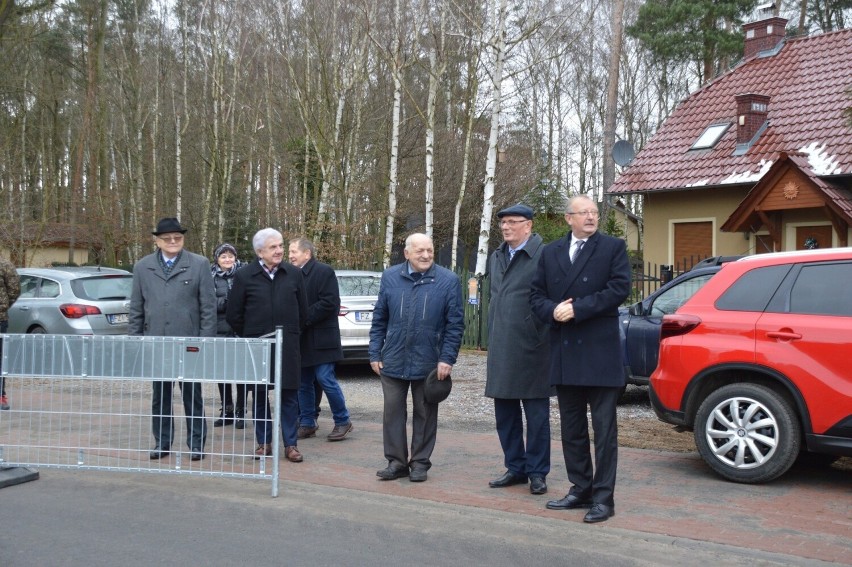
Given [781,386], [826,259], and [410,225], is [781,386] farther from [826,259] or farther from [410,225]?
[410,225]

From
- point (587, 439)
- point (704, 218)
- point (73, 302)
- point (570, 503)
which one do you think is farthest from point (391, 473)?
point (704, 218)

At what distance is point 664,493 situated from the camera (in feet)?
22.1

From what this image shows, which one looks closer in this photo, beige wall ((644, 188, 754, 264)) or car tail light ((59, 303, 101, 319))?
car tail light ((59, 303, 101, 319))

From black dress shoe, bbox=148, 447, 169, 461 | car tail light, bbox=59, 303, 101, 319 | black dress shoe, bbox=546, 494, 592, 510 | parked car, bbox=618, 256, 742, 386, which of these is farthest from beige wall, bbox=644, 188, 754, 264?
black dress shoe, bbox=148, 447, 169, 461

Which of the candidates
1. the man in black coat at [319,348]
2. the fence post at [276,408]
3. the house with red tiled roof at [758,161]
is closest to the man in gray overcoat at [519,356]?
the fence post at [276,408]

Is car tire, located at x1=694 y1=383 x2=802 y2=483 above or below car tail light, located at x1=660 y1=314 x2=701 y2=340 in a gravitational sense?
below

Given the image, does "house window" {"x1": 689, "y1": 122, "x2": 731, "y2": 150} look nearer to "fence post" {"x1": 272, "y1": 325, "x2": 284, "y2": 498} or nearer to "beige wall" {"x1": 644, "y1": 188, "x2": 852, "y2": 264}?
"beige wall" {"x1": 644, "y1": 188, "x2": 852, "y2": 264}

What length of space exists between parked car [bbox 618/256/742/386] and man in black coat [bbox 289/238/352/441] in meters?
3.26

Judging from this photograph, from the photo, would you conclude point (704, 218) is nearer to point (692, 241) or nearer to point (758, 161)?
point (692, 241)

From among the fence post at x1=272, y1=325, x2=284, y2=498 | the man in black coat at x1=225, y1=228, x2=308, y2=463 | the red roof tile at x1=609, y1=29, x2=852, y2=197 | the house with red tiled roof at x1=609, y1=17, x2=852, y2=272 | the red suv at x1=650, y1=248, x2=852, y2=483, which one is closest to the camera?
the fence post at x1=272, y1=325, x2=284, y2=498

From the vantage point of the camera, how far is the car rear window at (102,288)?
46.5ft

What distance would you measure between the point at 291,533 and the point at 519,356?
204 centimetres

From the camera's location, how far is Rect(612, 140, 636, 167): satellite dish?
26.9m

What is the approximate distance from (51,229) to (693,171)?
27.2m
